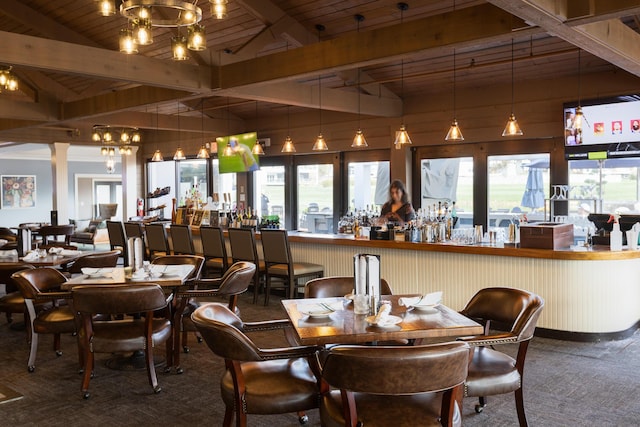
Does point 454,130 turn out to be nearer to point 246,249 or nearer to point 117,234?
point 246,249

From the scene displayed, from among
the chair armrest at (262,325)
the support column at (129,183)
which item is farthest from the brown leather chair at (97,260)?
the support column at (129,183)

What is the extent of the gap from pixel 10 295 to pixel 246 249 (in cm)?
272

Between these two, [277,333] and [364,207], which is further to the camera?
[364,207]

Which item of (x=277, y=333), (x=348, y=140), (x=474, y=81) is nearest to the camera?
(x=277, y=333)

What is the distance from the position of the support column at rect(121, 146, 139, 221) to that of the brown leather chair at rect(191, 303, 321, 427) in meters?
11.6

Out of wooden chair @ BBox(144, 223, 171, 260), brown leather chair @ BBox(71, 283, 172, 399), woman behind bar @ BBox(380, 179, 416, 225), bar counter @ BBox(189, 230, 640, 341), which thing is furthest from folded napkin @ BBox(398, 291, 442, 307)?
wooden chair @ BBox(144, 223, 171, 260)

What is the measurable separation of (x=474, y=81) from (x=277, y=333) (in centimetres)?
467

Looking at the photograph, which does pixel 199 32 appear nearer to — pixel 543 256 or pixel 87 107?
pixel 543 256

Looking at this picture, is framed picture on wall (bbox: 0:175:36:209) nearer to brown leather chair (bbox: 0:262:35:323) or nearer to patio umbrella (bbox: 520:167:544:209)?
brown leather chair (bbox: 0:262:35:323)

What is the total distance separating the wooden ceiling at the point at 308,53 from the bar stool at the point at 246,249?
1704mm

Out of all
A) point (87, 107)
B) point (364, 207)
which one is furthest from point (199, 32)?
point (364, 207)

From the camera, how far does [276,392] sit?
292 cm

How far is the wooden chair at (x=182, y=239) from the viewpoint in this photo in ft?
26.7

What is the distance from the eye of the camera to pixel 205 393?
4223 mm
